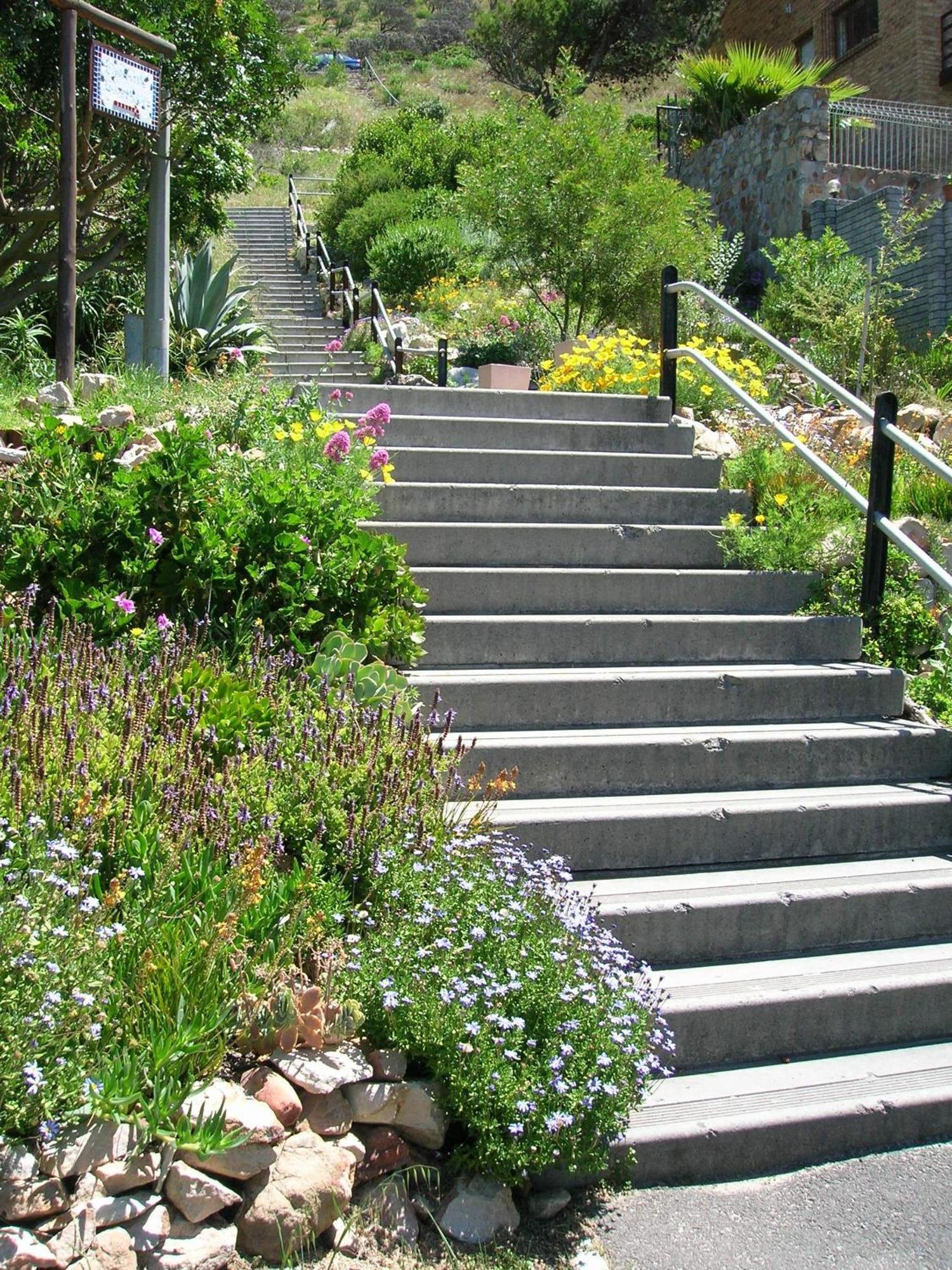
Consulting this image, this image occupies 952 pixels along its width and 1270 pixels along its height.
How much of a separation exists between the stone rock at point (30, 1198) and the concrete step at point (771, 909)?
1.77 metres

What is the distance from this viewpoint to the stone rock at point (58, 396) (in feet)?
19.9

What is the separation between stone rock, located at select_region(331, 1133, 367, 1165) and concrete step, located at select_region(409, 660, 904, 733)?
1.98 meters

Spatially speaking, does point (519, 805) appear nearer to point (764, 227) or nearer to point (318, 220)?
point (764, 227)

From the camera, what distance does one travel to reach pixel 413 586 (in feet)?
16.1

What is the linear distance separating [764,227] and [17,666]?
16.1 metres

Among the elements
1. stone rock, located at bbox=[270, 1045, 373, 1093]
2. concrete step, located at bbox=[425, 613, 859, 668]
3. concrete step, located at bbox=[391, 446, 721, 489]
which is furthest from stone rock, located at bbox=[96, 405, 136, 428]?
stone rock, located at bbox=[270, 1045, 373, 1093]

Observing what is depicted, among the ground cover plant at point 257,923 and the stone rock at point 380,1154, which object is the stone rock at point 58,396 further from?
the stone rock at point 380,1154

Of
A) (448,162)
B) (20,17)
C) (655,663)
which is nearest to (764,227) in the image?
(448,162)

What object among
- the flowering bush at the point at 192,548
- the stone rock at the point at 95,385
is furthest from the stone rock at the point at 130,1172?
the stone rock at the point at 95,385

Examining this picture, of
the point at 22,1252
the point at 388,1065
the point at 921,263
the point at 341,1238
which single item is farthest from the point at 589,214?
the point at 22,1252

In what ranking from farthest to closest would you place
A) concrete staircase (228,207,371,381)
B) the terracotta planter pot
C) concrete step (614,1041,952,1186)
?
concrete staircase (228,207,371,381) < the terracotta planter pot < concrete step (614,1041,952,1186)

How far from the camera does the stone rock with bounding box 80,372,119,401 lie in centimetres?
654

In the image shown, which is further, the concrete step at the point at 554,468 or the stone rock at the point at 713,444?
the stone rock at the point at 713,444

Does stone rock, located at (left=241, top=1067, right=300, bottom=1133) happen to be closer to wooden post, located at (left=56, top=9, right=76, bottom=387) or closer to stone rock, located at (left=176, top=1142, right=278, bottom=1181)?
stone rock, located at (left=176, top=1142, right=278, bottom=1181)
